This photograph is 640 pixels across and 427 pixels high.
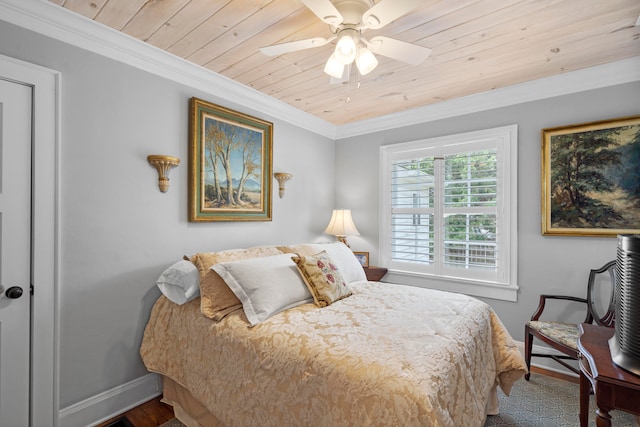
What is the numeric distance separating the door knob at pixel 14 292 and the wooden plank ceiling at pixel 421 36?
5.25ft

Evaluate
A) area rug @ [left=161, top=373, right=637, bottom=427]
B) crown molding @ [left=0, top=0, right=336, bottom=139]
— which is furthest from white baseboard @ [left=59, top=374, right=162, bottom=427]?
crown molding @ [left=0, top=0, right=336, bottom=139]

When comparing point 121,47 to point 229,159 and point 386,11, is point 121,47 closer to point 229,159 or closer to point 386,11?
point 229,159

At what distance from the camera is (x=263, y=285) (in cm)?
191

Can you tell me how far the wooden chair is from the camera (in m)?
2.16

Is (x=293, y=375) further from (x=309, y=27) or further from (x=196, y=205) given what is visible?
(x=309, y=27)

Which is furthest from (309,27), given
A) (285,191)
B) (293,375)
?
(293,375)

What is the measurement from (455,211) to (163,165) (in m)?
2.70

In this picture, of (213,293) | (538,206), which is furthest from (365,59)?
(538,206)

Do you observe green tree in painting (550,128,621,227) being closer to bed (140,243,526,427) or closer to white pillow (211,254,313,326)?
bed (140,243,526,427)

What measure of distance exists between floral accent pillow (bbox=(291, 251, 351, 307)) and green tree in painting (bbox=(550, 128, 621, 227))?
195cm

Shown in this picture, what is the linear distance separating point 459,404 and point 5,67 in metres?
2.81

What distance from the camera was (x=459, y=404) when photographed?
1.34m

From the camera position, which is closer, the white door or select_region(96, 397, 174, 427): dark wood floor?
the white door

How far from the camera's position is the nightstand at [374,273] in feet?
11.1
